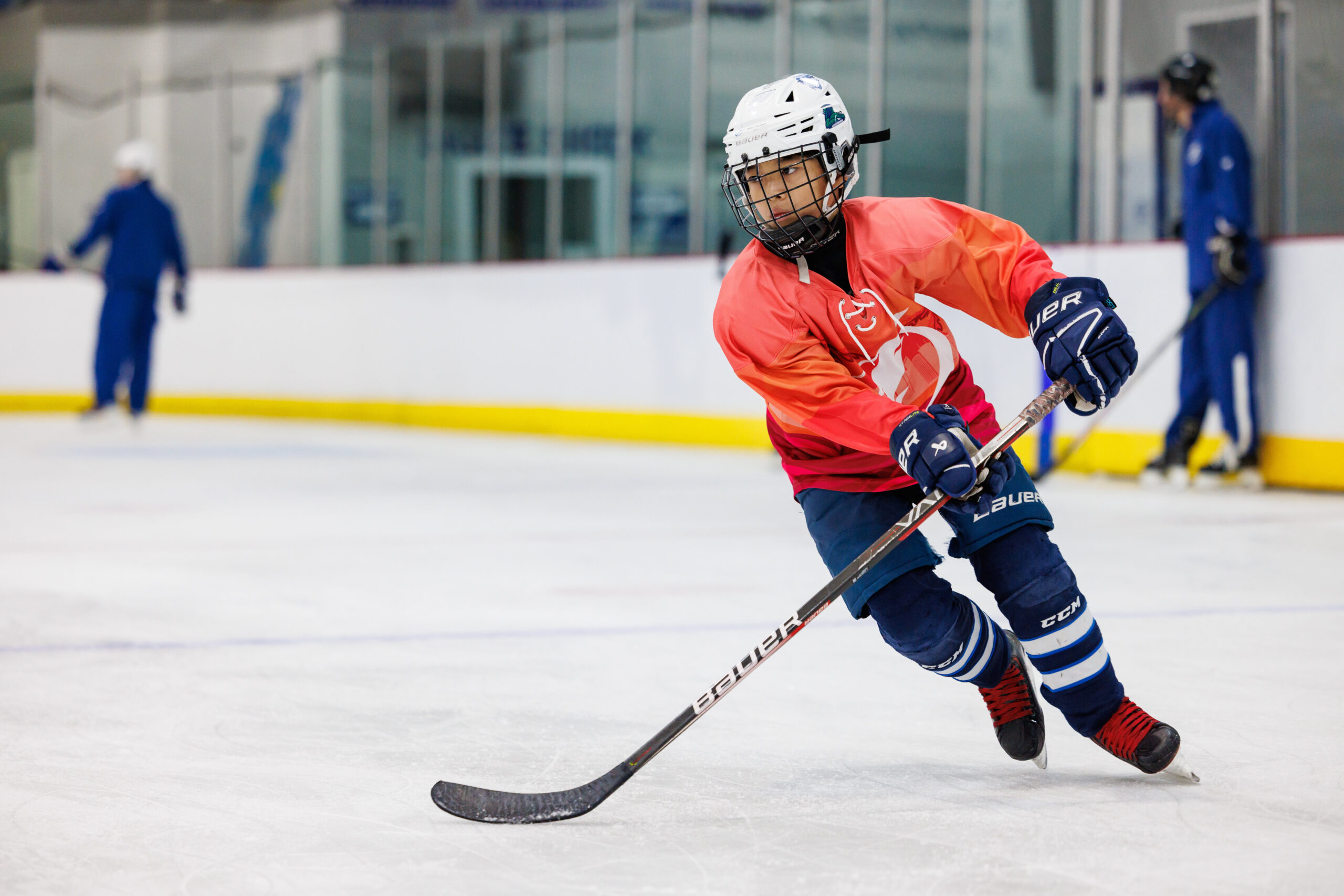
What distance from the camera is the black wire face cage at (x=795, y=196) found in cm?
216

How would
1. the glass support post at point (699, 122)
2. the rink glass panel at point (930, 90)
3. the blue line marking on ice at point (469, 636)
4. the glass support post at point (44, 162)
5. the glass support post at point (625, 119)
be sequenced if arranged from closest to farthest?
1. the blue line marking on ice at point (469, 636)
2. the rink glass panel at point (930, 90)
3. the glass support post at point (699, 122)
4. the glass support post at point (625, 119)
5. the glass support post at point (44, 162)

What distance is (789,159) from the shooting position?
2160mm

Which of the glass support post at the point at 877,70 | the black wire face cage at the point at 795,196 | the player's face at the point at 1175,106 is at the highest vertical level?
the glass support post at the point at 877,70

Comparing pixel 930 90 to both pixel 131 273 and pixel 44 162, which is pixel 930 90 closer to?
pixel 131 273

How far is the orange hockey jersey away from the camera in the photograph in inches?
86.0

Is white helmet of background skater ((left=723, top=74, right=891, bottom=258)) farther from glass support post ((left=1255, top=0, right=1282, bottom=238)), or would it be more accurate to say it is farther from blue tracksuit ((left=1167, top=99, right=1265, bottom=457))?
glass support post ((left=1255, top=0, right=1282, bottom=238))

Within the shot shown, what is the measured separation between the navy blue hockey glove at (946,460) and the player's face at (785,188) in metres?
0.33

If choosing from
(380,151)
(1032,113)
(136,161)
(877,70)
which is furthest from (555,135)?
(1032,113)

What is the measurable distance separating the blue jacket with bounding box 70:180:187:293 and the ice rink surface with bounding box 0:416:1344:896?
4917mm

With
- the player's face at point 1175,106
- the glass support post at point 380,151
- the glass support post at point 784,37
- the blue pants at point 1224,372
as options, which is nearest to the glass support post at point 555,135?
the glass support post at point 380,151

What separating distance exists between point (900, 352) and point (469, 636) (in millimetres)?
1347

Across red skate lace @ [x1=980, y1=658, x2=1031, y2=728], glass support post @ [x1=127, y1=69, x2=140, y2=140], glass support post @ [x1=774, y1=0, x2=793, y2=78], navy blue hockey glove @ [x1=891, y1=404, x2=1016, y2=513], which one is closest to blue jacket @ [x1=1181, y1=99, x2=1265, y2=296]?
glass support post @ [x1=774, y1=0, x2=793, y2=78]

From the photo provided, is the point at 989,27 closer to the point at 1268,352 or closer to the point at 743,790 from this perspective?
the point at 1268,352

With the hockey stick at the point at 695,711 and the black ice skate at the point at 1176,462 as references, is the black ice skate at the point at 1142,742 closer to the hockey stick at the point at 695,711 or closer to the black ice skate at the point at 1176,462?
the hockey stick at the point at 695,711
